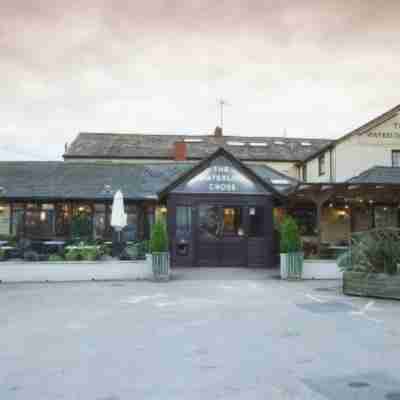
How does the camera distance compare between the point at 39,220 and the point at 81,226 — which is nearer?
the point at 81,226

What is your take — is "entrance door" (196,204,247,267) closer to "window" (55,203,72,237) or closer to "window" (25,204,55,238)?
"window" (55,203,72,237)

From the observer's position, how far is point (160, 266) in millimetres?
12977

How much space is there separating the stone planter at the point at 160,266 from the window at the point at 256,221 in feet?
15.1

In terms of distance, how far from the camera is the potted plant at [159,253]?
42.6 feet

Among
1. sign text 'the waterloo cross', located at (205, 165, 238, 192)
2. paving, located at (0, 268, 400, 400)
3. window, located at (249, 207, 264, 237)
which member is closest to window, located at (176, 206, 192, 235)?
sign text 'the waterloo cross', located at (205, 165, 238, 192)

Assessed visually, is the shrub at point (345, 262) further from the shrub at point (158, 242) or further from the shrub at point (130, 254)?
the shrub at point (130, 254)

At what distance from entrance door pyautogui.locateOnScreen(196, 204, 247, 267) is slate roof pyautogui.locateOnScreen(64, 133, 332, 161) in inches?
607

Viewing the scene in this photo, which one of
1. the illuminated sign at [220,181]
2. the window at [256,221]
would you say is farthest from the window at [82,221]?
the window at [256,221]

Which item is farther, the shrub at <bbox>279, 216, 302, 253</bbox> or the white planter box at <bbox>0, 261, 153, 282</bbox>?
the shrub at <bbox>279, 216, 302, 253</bbox>

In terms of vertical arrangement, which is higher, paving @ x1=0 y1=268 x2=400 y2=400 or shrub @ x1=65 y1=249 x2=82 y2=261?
shrub @ x1=65 y1=249 x2=82 y2=261

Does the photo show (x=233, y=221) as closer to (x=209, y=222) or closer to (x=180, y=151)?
(x=209, y=222)

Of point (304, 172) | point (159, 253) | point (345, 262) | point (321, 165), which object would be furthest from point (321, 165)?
point (159, 253)

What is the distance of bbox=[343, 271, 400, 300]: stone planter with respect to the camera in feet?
32.4

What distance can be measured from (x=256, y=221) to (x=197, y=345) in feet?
35.6
